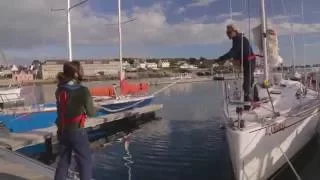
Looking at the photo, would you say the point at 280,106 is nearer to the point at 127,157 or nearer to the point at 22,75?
the point at 127,157

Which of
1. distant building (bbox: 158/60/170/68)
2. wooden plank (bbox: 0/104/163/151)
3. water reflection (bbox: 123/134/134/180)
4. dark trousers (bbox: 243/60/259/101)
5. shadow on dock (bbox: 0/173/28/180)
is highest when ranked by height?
distant building (bbox: 158/60/170/68)

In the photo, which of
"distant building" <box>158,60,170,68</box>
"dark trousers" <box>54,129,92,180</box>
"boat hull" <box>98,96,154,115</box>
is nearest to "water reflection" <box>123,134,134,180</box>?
"boat hull" <box>98,96,154,115</box>

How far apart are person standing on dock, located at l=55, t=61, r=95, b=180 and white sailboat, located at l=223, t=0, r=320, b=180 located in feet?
16.7

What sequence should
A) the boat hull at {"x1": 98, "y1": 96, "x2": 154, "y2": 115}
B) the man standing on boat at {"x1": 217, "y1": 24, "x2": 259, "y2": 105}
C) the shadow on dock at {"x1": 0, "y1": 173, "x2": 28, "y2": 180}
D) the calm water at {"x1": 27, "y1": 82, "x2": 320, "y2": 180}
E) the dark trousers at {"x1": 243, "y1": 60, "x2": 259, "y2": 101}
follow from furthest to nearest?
the boat hull at {"x1": 98, "y1": 96, "x2": 154, "y2": 115}, the calm water at {"x1": 27, "y1": 82, "x2": 320, "y2": 180}, the dark trousers at {"x1": 243, "y1": 60, "x2": 259, "y2": 101}, the man standing on boat at {"x1": 217, "y1": 24, "x2": 259, "y2": 105}, the shadow on dock at {"x1": 0, "y1": 173, "x2": 28, "y2": 180}

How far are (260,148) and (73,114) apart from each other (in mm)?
6110

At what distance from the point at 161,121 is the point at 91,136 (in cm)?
728

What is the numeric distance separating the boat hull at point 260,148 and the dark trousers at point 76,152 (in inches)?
197

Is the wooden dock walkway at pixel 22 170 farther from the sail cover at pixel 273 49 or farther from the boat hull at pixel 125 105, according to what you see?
the boat hull at pixel 125 105

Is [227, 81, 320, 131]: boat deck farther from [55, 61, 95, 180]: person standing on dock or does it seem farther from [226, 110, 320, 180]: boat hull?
[55, 61, 95, 180]: person standing on dock

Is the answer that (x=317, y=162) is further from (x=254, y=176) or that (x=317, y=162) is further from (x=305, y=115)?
(x=254, y=176)

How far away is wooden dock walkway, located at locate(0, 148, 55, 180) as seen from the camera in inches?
300

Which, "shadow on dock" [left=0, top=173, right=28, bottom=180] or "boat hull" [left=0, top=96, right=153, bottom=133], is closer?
"shadow on dock" [left=0, top=173, right=28, bottom=180]

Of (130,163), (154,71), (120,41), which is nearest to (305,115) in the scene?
(130,163)

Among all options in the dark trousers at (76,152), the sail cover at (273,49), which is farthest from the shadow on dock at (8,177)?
the sail cover at (273,49)
